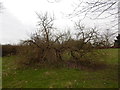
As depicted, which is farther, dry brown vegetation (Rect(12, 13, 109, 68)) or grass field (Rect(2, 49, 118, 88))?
dry brown vegetation (Rect(12, 13, 109, 68))

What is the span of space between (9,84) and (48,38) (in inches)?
259

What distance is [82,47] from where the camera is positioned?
13.9 m

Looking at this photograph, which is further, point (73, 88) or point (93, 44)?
point (93, 44)

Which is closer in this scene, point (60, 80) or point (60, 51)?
point (60, 80)

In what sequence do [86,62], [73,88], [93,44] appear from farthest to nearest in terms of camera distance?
[93,44]
[86,62]
[73,88]

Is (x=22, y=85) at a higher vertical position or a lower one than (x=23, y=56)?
lower


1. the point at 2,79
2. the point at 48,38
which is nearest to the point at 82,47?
the point at 48,38

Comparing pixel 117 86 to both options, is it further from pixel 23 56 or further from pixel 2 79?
Result: pixel 23 56

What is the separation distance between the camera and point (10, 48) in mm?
23703

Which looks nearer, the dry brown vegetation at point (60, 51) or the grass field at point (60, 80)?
the grass field at point (60, 80)

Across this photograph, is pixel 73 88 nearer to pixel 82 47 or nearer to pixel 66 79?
pixel 66 79

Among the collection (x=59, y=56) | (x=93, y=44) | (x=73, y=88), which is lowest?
(x=73, y=88)

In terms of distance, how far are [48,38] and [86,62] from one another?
400 cm

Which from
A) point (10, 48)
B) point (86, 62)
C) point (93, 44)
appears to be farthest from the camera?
point (10, 48)
